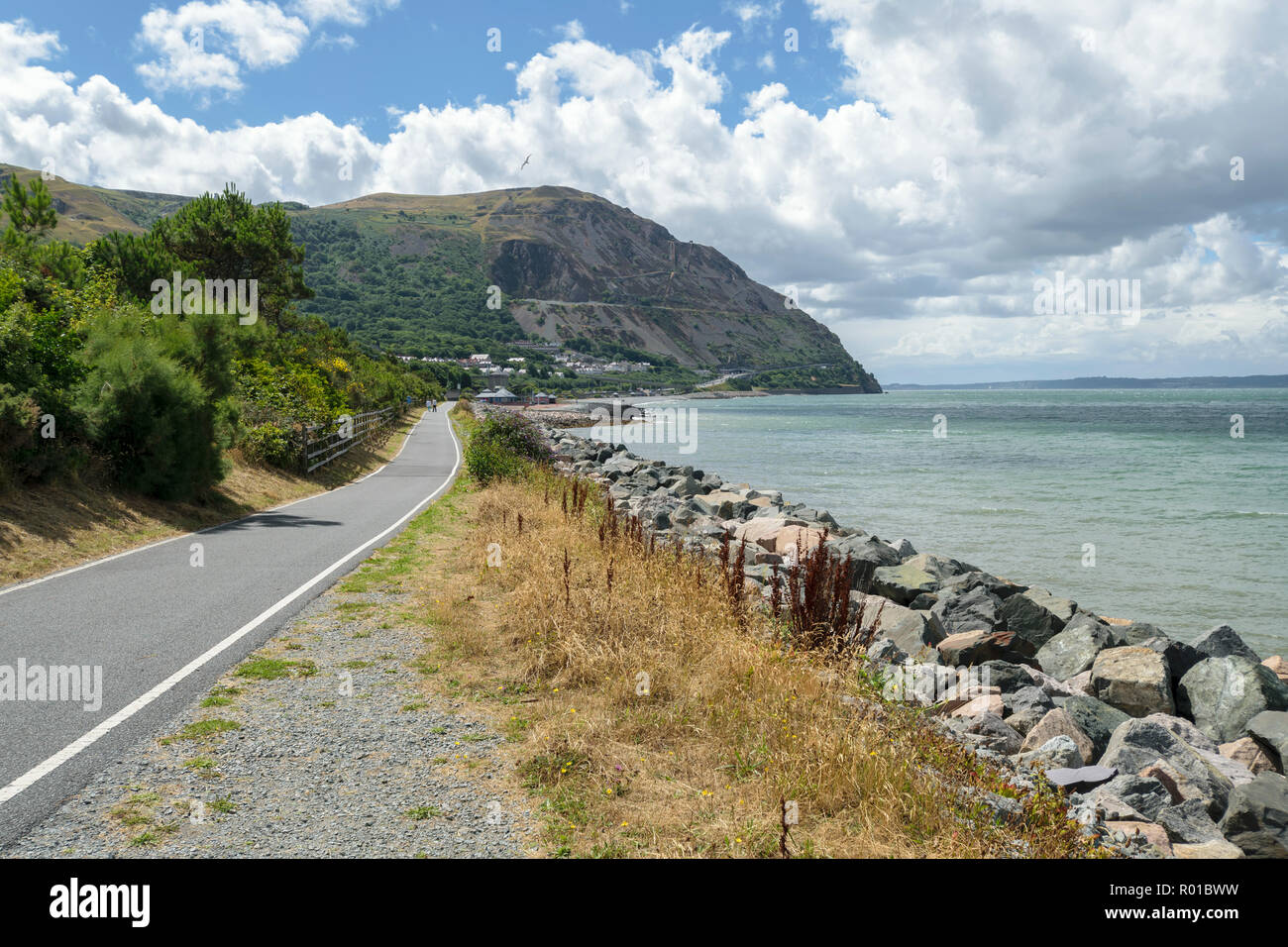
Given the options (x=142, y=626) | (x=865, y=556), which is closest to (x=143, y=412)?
(x=142, y=626)

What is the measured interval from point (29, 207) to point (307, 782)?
1284 inches

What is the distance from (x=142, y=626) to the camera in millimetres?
8242

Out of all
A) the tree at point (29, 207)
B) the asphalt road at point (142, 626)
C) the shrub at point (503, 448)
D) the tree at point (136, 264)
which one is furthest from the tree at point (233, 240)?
the asphalt road at point (142, 626)

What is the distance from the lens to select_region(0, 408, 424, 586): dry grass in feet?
37.8

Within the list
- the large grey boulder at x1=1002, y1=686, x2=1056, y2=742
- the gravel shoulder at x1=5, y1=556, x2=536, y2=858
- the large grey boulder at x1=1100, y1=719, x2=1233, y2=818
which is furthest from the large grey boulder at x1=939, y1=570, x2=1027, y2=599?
the gravel shoulder at x1=5, y1=556, x2=536, y2=858

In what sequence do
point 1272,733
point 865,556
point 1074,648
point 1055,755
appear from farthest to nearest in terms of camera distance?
point 865,556 → point 1074,648 → point 1272,733 → point 1055,755

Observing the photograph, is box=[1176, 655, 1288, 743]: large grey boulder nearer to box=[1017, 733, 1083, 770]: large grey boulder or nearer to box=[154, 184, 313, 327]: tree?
A: box=[1017, 733, 1083, 770]: large grey boulder

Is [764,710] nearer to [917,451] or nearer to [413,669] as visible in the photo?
[413,669]

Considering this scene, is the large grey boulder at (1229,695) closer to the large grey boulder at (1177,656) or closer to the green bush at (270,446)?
the large grey boulder at (1177,656)

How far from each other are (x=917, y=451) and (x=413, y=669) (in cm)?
4566

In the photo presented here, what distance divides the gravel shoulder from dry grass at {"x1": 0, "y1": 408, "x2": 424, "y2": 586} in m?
6.85

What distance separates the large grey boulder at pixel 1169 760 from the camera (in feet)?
18.9

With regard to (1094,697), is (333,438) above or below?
above

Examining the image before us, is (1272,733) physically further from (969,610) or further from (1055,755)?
(969,610)
